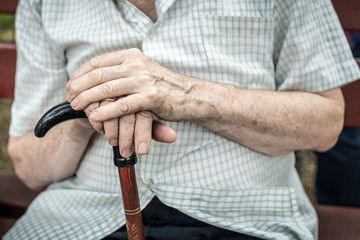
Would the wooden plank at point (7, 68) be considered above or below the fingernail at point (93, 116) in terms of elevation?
below

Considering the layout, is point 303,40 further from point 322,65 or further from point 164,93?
point 164,93

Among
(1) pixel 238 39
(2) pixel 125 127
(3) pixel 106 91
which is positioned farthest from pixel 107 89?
(1) pixel 238 39

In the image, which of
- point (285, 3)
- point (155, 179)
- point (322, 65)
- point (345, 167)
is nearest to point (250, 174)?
point (155, 179)

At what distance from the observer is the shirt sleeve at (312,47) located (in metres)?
1.37

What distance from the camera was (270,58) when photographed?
1416 millimetres

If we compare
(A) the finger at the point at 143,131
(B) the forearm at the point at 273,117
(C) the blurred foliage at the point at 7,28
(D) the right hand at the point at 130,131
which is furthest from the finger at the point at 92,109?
(C) the blurred foliage at the point at 7,28

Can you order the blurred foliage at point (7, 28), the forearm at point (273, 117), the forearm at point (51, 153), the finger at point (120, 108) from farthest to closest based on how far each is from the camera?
the blurred foliage at point (7, 28) < the forearm at point (51, 153) < the forearm at point (273, 117) < the finger at point (120, 108)

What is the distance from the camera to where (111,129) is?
44.4 inches

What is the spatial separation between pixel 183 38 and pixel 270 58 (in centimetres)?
30

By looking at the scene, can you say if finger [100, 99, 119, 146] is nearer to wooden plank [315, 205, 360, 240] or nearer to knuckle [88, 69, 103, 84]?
knuckle [88, 69, 103, 84]

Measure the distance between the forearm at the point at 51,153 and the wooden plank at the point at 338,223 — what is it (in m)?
0.99

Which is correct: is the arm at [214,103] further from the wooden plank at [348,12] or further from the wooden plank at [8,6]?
the wooden plank at [8,6]

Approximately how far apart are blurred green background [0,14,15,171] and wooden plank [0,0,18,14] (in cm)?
156

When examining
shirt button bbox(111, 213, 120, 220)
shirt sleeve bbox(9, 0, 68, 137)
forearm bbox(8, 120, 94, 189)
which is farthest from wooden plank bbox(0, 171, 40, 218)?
shirt button bbox(111, 213, 120, 220)
